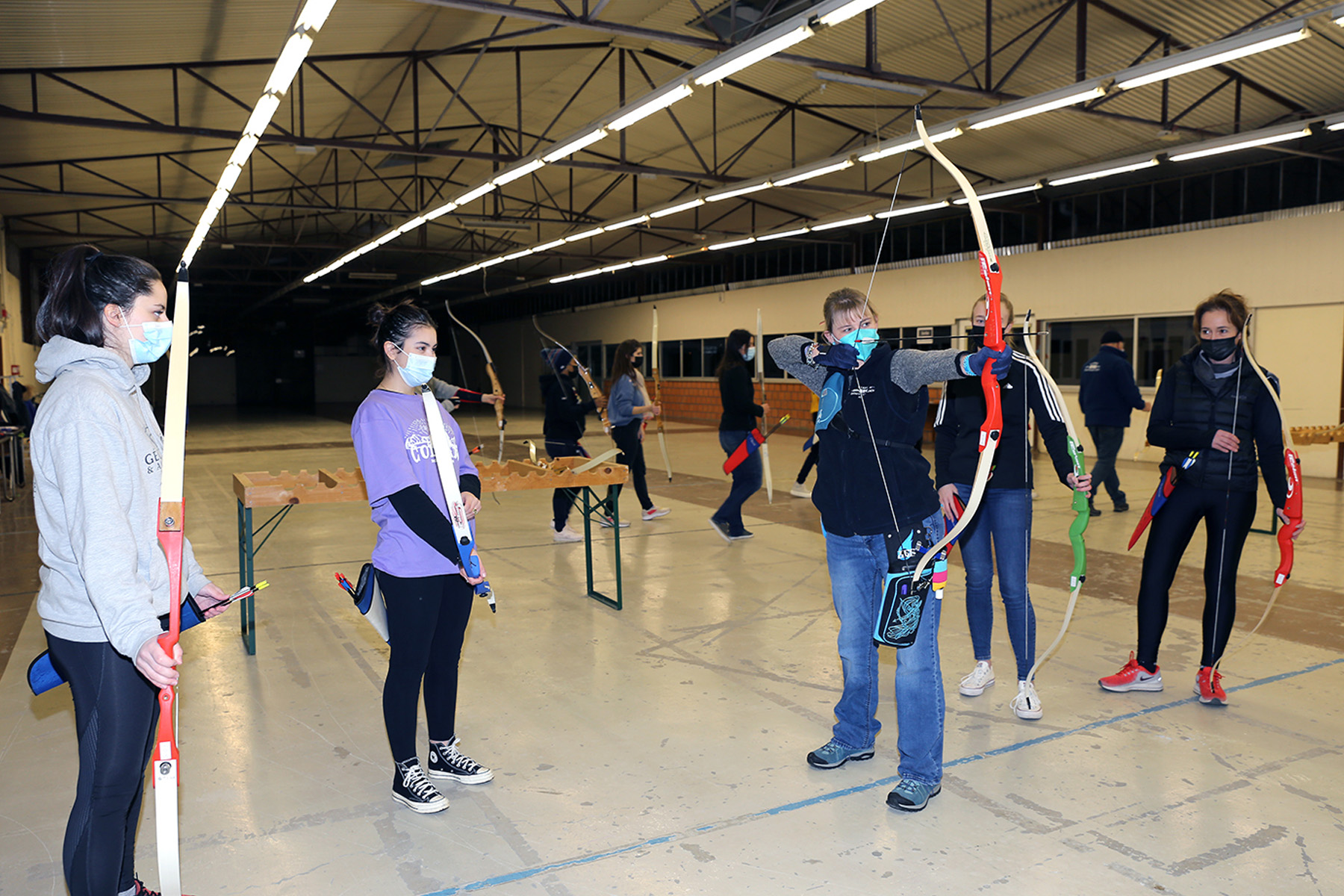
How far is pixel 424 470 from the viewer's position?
2332mm

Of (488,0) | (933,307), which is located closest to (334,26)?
(488,0)

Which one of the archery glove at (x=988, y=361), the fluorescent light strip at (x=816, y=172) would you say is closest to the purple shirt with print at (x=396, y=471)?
the archery glove at (x=988, y=361)

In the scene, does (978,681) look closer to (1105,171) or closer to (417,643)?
(417,643)

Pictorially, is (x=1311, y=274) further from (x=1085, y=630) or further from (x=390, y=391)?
(x=390, y=391)

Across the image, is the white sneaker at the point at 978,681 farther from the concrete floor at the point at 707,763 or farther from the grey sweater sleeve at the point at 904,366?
the grey sweater sleeve at the point at 904,366

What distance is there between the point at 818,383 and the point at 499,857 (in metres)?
1.49

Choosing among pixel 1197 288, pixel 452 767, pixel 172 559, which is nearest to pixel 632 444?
pixel 452 767

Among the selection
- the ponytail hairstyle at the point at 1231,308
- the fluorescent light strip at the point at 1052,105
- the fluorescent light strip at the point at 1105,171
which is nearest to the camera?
the ponytail hairstyle at the point at 1231,308

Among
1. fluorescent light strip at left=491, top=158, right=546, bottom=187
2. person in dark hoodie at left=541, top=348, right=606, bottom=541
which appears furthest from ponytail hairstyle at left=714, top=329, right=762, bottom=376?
fluorescent light strip at left=491, top=158, right=546, bottom=187

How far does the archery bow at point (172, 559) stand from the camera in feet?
4.98

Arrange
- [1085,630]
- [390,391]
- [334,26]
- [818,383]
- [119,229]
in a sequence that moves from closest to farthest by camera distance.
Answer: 1. [390,391]
2. [818,383]
3. [1085,630]
4. [334,26]
5. [119,229]

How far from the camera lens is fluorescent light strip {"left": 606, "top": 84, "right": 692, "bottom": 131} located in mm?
6746

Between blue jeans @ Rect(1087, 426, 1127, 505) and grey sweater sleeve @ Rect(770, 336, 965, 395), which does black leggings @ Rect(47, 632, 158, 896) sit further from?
blue jeans @ Rect(1087, 426, 1127, 505)

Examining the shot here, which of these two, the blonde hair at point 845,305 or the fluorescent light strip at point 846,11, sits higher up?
the fluorescent light strip at point 846,11
